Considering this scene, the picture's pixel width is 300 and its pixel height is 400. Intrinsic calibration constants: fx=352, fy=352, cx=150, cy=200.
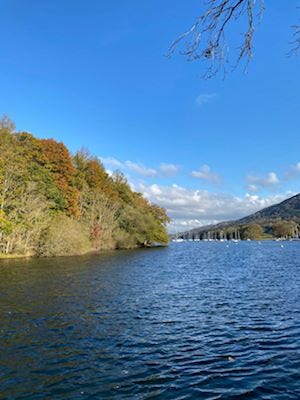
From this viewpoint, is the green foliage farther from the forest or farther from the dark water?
the dark water

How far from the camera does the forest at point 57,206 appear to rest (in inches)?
2141

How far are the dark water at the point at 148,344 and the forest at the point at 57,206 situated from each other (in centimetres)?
3304

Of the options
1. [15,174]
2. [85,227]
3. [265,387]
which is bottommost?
[265,387]

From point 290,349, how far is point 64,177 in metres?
67.4

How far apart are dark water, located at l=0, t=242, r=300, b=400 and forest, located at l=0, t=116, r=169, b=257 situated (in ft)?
108

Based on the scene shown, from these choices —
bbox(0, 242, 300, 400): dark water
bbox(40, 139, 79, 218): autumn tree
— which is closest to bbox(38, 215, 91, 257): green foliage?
bbox(40, 139, 79, 218): autumn tree

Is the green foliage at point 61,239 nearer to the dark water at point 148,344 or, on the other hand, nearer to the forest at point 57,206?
the forest at point 57,206

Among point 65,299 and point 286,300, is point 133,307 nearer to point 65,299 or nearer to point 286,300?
point 65,299

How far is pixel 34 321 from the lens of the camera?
1530 cm

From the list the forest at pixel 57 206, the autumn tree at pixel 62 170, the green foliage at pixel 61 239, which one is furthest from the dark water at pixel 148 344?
the autumn tree at pixel 62 170

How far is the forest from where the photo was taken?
54375 mm

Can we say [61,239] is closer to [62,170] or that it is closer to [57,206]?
[57,206]

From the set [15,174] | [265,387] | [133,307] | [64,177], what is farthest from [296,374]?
[64,177]

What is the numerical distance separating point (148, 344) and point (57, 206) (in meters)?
57.4
